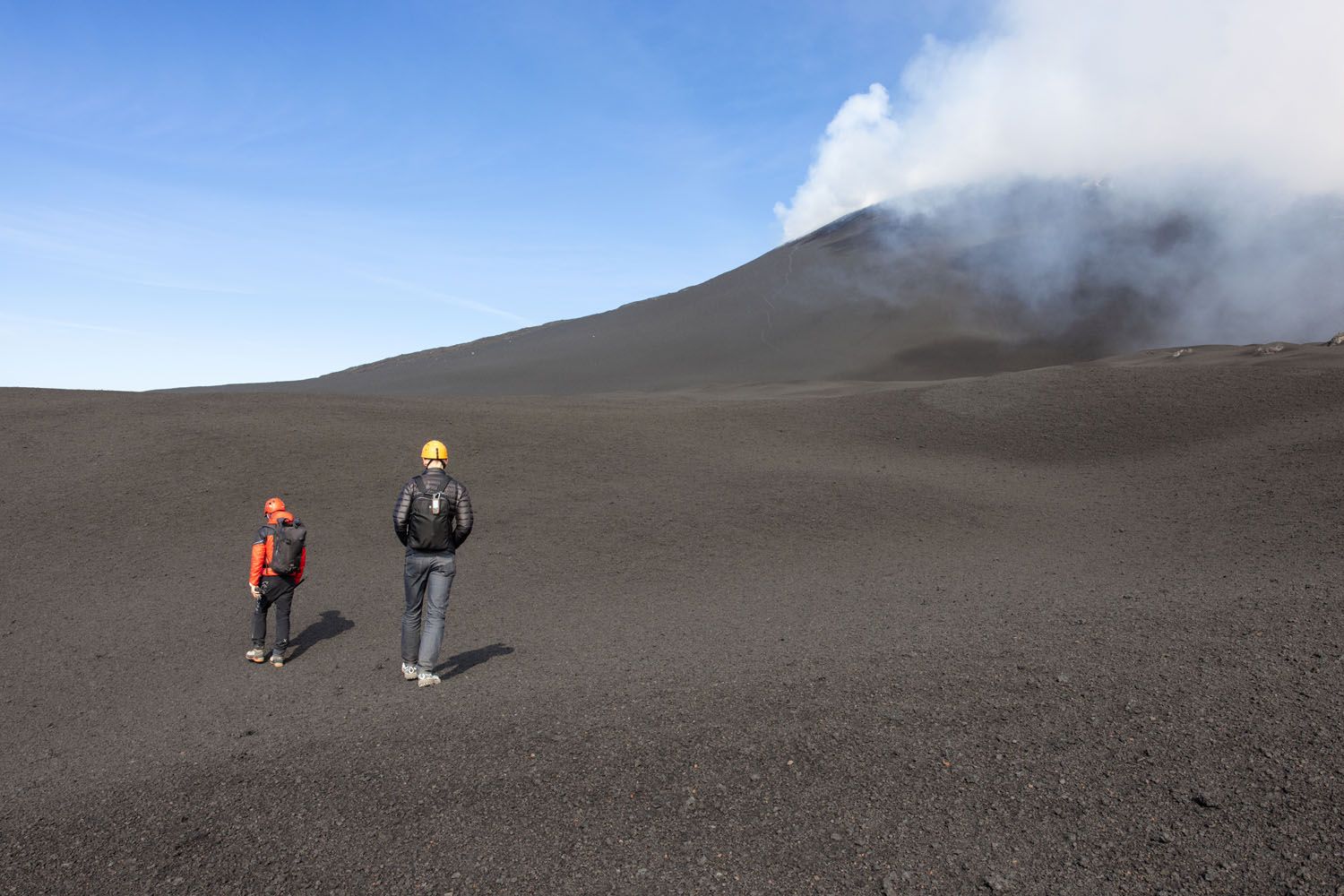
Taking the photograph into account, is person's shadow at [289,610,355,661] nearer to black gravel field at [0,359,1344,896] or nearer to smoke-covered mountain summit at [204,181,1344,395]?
black gravel field at [0,359,1344,896]

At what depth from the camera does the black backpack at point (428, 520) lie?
5.19 metres

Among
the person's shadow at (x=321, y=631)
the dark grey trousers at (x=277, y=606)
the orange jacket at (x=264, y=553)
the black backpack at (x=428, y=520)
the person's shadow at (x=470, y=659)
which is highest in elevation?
the black backpack at (x=428, y=520)

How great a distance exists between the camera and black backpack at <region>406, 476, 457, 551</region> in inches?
204

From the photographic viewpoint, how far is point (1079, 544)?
31.4 ft

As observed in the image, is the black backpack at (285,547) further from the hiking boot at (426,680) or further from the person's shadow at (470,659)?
the hiking boot at (426,680)

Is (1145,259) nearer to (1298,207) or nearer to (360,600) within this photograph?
(1298,207)

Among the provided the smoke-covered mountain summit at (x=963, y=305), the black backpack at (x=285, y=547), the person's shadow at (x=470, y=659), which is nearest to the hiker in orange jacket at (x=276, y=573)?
the black backpack at (x=285, y=547)

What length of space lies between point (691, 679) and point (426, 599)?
5.53 ft

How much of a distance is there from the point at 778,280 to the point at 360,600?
6071 centimetres

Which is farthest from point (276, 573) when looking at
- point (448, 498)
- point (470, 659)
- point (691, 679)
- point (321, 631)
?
point (691, 679)

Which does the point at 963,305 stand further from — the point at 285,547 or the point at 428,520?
the point at 428,520

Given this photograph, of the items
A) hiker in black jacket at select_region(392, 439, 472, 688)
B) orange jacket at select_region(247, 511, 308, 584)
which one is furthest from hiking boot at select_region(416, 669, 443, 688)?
orange jacket at select_region(247, 511, 308, 584)

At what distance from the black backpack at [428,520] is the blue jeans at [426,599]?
0.08 m

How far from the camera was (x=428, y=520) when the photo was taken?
5207mm
